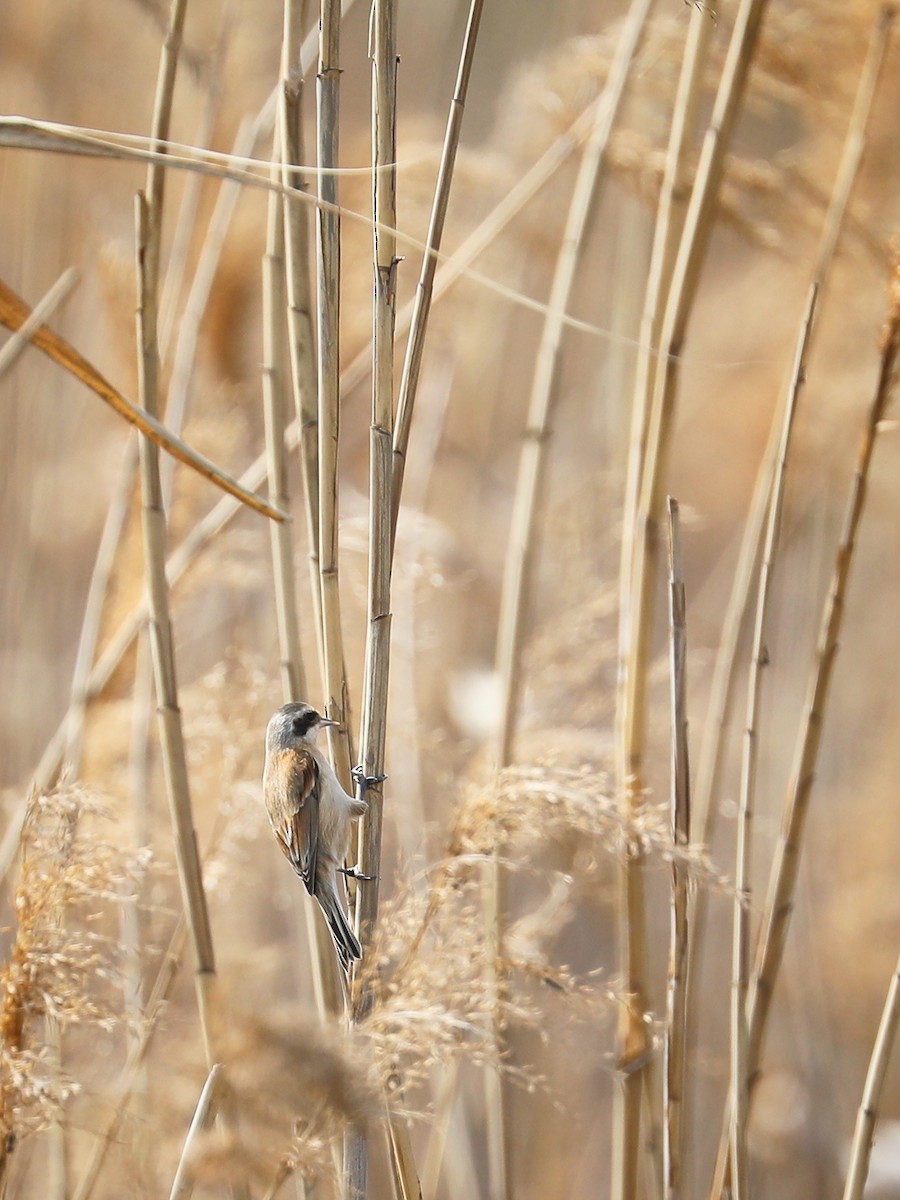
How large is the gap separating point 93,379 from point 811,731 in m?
0.69

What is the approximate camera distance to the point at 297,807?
0.94 m

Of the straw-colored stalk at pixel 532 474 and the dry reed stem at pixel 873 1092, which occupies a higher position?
the straw-colored stalk at pixel 532 474

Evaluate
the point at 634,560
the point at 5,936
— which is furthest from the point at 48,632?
the point at 634,560

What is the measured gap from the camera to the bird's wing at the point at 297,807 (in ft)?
2.96

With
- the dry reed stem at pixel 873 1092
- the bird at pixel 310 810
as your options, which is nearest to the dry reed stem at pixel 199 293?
the bird at pixel 310 810

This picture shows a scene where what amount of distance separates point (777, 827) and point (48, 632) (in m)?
1.50

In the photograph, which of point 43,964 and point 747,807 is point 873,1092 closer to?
point 747,807

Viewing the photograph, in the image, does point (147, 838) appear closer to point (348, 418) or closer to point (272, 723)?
point (272, 723)

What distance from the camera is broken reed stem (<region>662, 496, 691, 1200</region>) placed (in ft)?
2.78

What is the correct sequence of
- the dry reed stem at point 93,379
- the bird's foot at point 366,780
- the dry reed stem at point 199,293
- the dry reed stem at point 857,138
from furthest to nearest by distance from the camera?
the dry reed stem at point 199,293, the dry reed stem at point 857,138, the bird's foot at point 366,780, the dry reed stem at point 93,379

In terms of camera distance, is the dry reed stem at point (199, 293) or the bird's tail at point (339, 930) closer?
the bird's tail at point (339, 930)

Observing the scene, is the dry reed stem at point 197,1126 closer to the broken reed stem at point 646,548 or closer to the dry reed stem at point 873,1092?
the broken reed stem at point 646,548

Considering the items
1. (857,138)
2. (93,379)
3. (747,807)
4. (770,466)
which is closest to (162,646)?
(93,379)

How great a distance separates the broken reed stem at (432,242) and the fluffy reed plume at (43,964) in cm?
36
